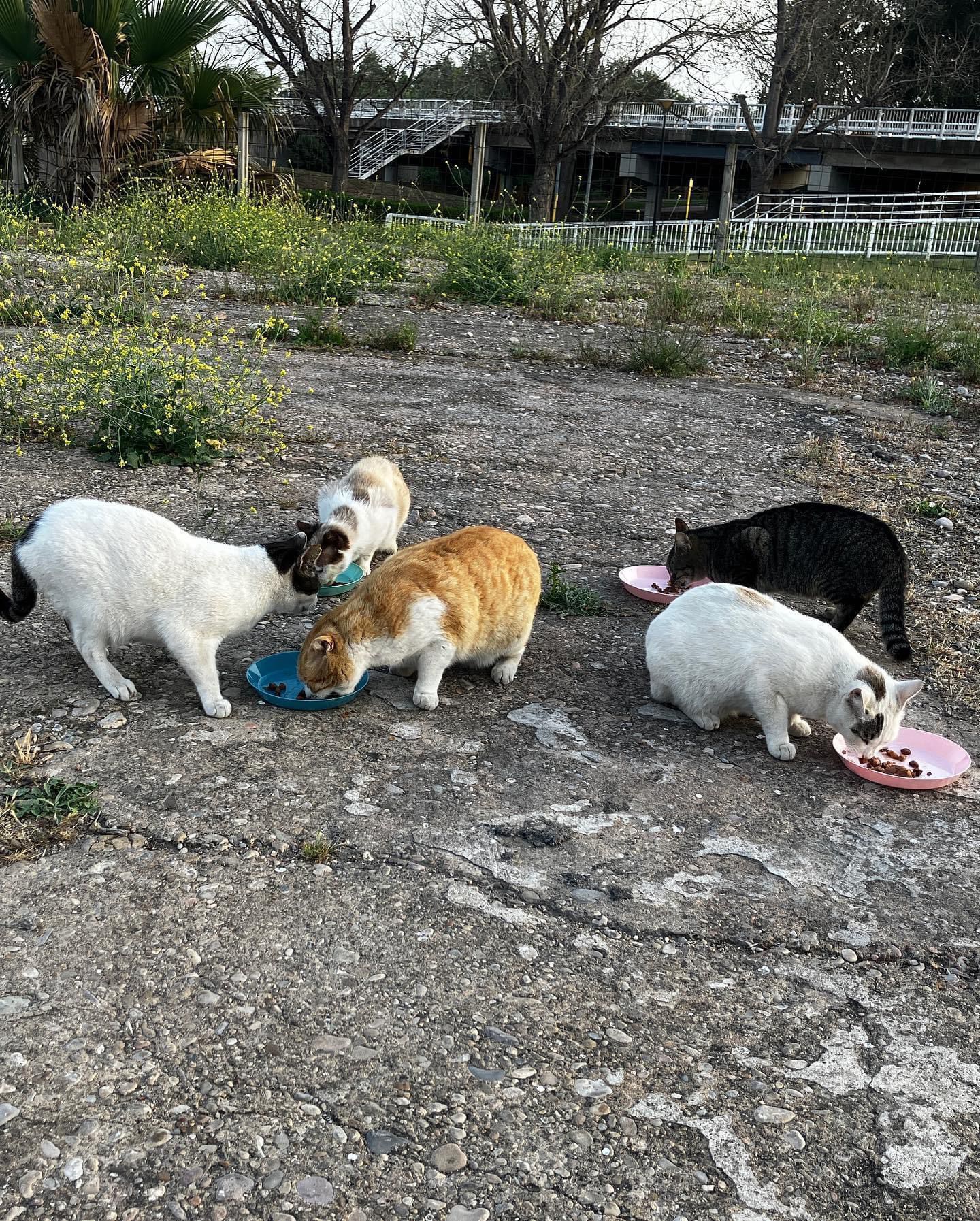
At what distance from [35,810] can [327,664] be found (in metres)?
1.06

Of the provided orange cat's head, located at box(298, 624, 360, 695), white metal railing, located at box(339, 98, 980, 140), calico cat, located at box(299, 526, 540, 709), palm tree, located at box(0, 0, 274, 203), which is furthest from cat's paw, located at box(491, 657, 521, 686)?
white metal railing, located at box(339, 98, 980, 140)

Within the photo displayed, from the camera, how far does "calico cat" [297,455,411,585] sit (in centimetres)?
511

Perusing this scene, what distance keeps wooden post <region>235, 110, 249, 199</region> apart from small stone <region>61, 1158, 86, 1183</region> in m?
18.0

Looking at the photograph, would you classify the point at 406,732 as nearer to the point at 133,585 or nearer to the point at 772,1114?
the point at 133,585

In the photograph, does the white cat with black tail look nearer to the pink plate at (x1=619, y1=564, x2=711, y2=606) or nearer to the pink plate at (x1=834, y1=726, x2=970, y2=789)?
the pink plate at (x1=619, y1=564, x2=711, y2=606)

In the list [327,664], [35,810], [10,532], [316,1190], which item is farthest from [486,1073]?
[10,532]

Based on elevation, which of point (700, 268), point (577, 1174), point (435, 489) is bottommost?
point (577, 1174)

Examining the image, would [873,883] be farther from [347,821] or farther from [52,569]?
[52,569]

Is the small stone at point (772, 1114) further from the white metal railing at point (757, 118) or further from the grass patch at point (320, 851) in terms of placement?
the white metal railing at point (757, 118)

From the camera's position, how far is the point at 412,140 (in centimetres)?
3416

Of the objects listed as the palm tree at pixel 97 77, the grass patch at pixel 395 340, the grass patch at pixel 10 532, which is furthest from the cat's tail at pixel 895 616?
the palm tree at pixel 97 77

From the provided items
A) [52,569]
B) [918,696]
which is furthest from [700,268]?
[52,569]

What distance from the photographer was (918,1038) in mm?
2580

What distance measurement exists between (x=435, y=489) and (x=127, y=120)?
1407 cm
